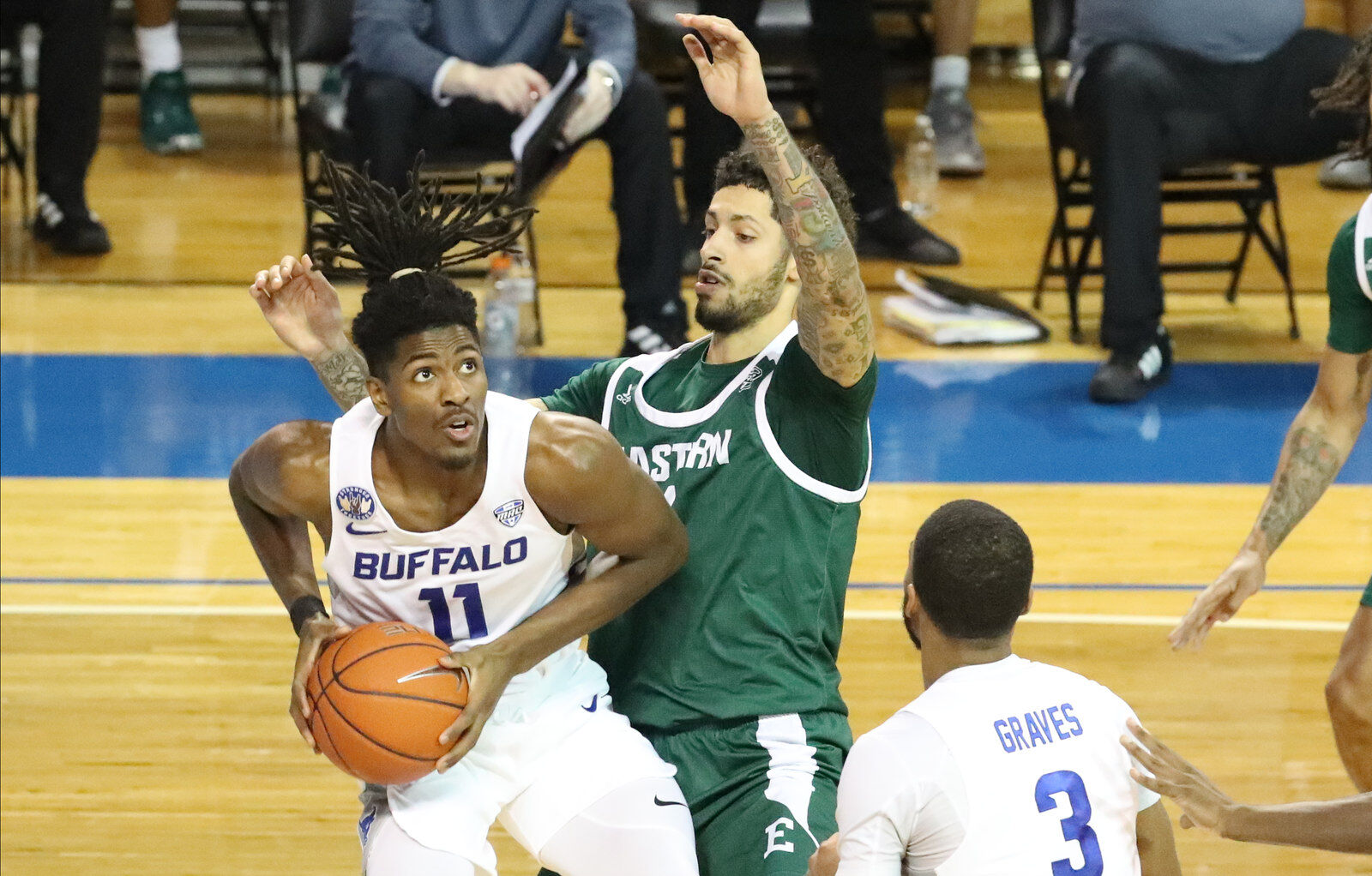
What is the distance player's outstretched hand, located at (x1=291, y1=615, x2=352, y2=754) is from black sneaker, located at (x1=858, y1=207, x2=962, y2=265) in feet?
18.5

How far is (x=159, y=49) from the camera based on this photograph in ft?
32.1

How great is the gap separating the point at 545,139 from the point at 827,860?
4602 mm

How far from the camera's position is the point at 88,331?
7.79 metres


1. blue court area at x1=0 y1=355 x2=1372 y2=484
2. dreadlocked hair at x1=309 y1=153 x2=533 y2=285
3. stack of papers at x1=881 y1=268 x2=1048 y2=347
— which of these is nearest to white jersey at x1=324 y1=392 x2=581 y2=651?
dreadlocked hair at x1=309 y1=153 x2=533 y2=285

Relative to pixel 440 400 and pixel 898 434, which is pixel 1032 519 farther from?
pixel 440 400

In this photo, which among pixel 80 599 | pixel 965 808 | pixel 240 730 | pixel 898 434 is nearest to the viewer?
pixel 965 808

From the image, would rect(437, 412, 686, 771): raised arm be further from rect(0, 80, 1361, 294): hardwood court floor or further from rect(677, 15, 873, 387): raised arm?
rect(0, 80, 1361, 294): hardwood court floor

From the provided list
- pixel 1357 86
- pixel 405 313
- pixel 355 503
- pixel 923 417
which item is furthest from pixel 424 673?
pixel 923 417

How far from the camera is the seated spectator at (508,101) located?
23.0 ft

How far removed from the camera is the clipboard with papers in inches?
265

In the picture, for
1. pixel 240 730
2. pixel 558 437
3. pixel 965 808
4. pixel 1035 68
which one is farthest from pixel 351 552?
pixel 1035 68

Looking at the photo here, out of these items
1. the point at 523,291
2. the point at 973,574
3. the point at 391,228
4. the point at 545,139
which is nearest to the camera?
the point at 973,574

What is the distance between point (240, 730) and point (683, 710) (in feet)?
5.38

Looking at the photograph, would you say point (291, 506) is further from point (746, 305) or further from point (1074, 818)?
point (1074, 818)
